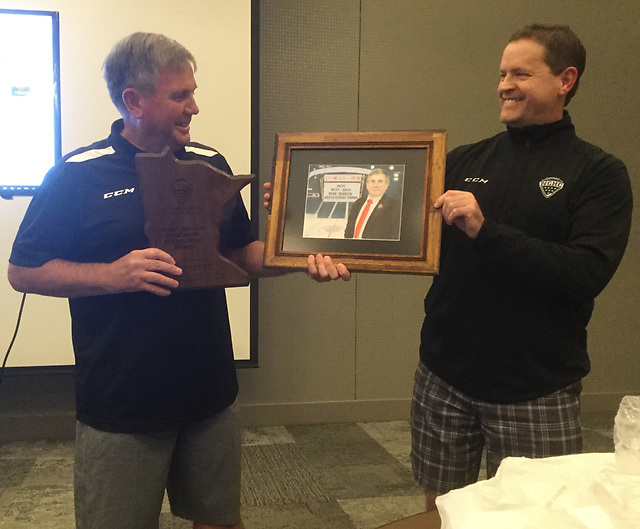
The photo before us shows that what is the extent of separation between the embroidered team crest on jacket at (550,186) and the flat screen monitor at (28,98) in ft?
7.32

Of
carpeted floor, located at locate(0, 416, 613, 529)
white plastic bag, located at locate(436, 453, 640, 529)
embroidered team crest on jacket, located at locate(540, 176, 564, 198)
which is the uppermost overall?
embroidered team crest on jacket, located at locate(540, 176, 564, 198)

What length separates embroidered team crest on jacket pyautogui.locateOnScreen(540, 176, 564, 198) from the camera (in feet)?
4.49

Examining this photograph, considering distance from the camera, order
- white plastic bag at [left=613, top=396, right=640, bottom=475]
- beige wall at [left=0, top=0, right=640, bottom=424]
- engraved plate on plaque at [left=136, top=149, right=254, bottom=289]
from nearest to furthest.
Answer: white plastic bag at [left=613, top=396, right=640, bottom=475], engraved plate on plaque at [left=136, top=149, right=254, bottom=289], beige wall at [left=0, top=0, right=640, bottom=424]

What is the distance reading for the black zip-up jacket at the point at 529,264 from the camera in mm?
1310

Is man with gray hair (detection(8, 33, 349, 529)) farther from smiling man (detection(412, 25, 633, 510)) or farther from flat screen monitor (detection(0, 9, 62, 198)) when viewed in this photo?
flat screen monitor (detection(0, 9, 62, 198))

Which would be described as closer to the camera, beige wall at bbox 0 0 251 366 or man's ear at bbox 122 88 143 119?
man's ear at bbox 122 88 143 119

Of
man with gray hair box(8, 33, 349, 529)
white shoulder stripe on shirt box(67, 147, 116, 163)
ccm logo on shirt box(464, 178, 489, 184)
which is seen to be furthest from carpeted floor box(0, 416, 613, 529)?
Result: white shoulder stripe on shirt box(67, 147, 116, 163)

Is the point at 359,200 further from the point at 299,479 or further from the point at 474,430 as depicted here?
the point at 299,479

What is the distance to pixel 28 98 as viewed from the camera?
270 centimetres

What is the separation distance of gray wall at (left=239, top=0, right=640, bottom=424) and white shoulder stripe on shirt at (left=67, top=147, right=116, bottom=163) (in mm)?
1783

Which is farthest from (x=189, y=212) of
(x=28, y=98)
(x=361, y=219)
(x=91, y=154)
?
(x=28, y=98)

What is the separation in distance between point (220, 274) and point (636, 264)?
3089mm

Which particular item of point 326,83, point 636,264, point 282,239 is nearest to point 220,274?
point 282,239

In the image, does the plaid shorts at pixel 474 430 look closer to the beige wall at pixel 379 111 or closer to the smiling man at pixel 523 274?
the smiling man at pixel 523 274
